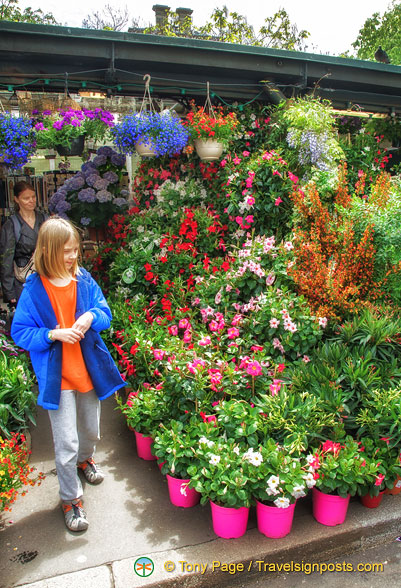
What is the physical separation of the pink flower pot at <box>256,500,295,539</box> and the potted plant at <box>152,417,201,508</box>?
447mm

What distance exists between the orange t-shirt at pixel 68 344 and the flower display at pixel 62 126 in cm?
213

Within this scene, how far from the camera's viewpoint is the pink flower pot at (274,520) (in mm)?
2529

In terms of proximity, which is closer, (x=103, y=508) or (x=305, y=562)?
(x=305, y=562)

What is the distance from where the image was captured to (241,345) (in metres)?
3.55

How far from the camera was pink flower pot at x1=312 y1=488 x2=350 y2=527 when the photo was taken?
2646mm

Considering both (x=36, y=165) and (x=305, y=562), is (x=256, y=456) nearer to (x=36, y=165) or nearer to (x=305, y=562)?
(x=305, y=562)

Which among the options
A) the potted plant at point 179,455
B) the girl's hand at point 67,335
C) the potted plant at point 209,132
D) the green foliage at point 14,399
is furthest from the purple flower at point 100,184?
the potted plant at point 179,455

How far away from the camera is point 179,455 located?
267cm

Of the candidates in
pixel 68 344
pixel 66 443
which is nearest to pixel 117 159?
pixel 68 344

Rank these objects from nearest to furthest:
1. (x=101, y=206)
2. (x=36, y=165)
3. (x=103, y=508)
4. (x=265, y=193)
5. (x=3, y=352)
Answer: (x=103, y=508), (x=3, y=352), (x=265, y=193), (x=101, y=206), (x=36, y=165)

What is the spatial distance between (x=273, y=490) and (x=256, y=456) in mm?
187

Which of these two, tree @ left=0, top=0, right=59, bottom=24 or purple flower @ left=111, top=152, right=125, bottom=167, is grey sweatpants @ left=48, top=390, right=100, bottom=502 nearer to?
purple flower @ left=111, top=152, right=125, bottom=167

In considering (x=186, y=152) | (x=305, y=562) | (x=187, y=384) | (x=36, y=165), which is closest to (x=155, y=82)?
(x=186, y=152)

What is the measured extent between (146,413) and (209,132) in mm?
3178
